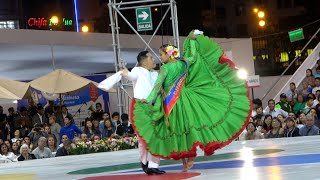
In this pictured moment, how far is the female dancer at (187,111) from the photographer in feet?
A: 20.9

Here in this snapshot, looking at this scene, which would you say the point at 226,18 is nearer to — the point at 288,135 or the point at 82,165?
the point at 288,135

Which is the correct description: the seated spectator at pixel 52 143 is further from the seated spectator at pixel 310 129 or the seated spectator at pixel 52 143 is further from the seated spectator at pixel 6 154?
the seated spectator at pixel 310 129

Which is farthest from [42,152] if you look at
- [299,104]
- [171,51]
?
[171,51]

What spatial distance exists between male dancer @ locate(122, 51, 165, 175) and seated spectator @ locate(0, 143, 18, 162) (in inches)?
235

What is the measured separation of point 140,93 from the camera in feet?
21.3

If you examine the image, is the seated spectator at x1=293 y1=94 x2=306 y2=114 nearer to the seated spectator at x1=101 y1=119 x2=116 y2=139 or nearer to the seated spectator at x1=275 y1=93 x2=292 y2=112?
the seated spectator at x1=275 y1=93 x2=292 y2=112

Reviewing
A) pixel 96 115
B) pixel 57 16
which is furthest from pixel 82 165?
pixel 57 16

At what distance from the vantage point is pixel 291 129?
11.9m

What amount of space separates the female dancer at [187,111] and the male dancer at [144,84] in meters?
0.10

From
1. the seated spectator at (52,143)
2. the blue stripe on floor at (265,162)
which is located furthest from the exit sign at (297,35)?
the blue stripe on floor at (265,162)

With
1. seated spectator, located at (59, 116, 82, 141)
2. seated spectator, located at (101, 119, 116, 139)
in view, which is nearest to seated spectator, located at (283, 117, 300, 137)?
seated spectator, located at (101, 119, 116, 139)

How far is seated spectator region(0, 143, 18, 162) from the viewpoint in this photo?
474 inches

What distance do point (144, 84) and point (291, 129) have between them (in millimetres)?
5932

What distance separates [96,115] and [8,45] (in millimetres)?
2870
